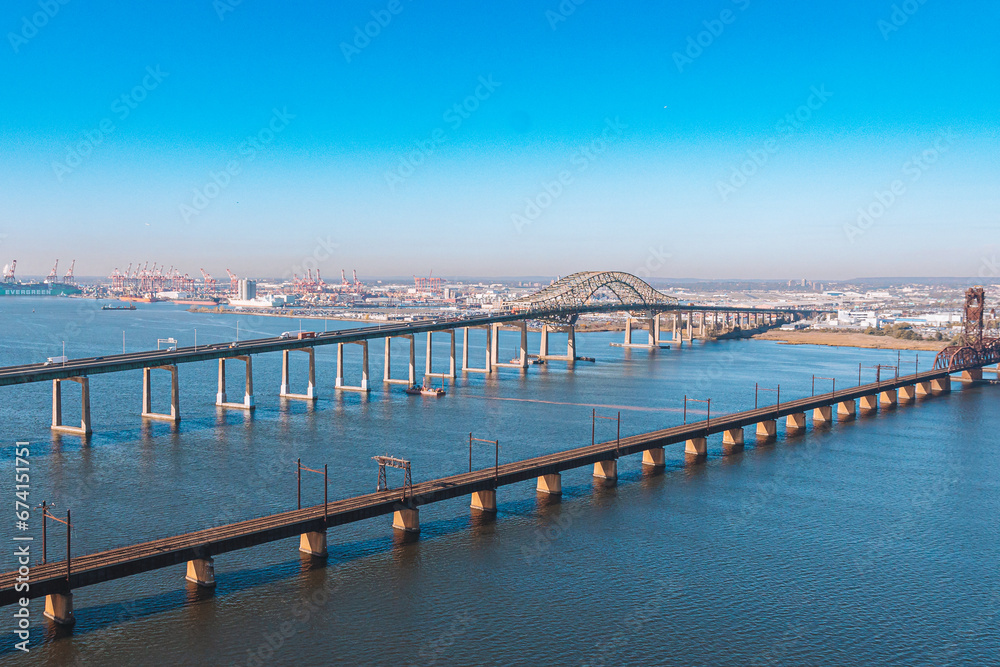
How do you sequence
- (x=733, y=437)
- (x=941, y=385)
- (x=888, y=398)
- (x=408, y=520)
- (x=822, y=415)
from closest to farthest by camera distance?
(x=408, y=520) → (x=733, y=437) → (x=822, y=415) → (x=888, y=398) → (x=941, y=385)

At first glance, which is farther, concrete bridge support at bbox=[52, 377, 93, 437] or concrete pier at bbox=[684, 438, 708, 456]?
concrete bridge support at bbox=[52, 377, 93, 437]

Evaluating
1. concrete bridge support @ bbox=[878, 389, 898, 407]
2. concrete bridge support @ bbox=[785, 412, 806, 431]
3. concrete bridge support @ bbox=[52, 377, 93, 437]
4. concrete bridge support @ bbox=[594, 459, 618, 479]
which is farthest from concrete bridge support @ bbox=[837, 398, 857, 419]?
concrete bridge support @ bbox=[52, 377, 93, 437]

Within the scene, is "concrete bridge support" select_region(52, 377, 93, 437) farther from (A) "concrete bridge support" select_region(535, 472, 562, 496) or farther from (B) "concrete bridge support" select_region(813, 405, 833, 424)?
(B) "concrete bridge support" select_region(813, 405, 833, 424)

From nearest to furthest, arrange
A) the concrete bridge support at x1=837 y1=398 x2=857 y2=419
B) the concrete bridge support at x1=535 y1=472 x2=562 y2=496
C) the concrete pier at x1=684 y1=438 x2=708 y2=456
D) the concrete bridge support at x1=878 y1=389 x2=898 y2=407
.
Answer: the concrete bridge support at x1=535 y1=472 x2=562 y2=496, the concrete pier at x1=684 y1=438 x2=708 y2=456, the concrete bridge support at x1=837 y1=398 x2=857 y2=419, the concrete bridge support at x1=878 y1=389 x2=898 y2=407

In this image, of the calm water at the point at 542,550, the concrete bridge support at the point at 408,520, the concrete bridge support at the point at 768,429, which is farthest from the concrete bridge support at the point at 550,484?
the concrete bridge support at the point at 768,429

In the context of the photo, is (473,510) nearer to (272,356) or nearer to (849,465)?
(849,465)

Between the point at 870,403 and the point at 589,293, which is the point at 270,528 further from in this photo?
the point at 589,293

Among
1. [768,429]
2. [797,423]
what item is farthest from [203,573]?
[797,423]
